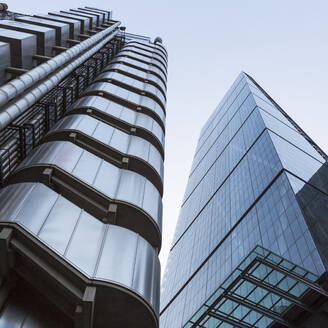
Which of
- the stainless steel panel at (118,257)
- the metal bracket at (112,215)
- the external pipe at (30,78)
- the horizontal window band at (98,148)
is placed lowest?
the horizontal window band at (98,148)

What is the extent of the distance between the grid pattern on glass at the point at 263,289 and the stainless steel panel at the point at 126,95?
569 inches

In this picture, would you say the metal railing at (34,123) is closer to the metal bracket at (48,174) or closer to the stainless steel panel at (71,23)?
the metal bracket at (48,174)

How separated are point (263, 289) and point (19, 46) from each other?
2413 cm

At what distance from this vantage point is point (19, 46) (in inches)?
469

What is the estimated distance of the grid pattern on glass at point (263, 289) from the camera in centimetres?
2777

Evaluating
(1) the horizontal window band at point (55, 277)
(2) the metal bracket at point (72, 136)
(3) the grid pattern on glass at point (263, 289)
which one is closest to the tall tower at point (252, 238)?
(3) the grid pattern on glass at point (263, 289)

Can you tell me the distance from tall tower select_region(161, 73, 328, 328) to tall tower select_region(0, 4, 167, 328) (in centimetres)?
1733

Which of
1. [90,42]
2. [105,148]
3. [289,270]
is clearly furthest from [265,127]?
[105,148]

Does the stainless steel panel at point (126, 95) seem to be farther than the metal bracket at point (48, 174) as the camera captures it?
Yes

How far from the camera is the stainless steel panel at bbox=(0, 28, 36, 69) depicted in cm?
1166

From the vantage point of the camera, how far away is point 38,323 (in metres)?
7.02

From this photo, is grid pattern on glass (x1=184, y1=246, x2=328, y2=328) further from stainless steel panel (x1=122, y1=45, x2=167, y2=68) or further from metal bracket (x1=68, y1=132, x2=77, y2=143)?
metal bracket (x1=68, y1=132, x2=77, y2=143)

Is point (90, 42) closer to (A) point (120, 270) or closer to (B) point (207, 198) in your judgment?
(A) point (120, 270)

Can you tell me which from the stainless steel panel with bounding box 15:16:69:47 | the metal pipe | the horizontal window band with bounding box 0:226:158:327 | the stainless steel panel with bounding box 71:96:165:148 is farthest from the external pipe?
the horizontal window band with bounding box 0:226:158:327
